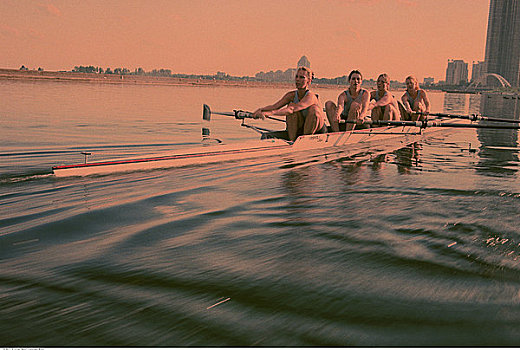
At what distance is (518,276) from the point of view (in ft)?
13.8

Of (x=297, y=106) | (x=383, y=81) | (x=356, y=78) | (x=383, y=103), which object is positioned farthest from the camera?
(x=383, y=103)

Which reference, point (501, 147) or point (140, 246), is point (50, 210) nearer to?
point (140, 246)

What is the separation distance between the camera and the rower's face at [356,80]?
1364 centimetres

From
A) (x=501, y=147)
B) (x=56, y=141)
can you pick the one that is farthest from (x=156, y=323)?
(x=501, y=147)

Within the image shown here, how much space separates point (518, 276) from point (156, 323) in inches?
132

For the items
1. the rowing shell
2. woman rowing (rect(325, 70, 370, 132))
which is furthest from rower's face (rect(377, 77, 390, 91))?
woman rowing (rect(325, 70, 370, 132))

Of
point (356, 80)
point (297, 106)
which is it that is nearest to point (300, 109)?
point (297, 106)

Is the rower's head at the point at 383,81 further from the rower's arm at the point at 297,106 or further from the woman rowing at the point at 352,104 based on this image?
the rower's arm at the point at 297,106

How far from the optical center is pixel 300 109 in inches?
454

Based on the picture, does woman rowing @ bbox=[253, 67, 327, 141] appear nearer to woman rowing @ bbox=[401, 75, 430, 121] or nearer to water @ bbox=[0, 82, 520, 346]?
water @ bbox=[0, 82, 520, 346]

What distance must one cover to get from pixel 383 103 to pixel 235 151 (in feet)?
25.0

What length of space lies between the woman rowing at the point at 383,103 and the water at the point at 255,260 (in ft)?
24.1

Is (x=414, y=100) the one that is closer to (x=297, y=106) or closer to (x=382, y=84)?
(x=382, y=84)

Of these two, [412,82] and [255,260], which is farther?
[412,82]
